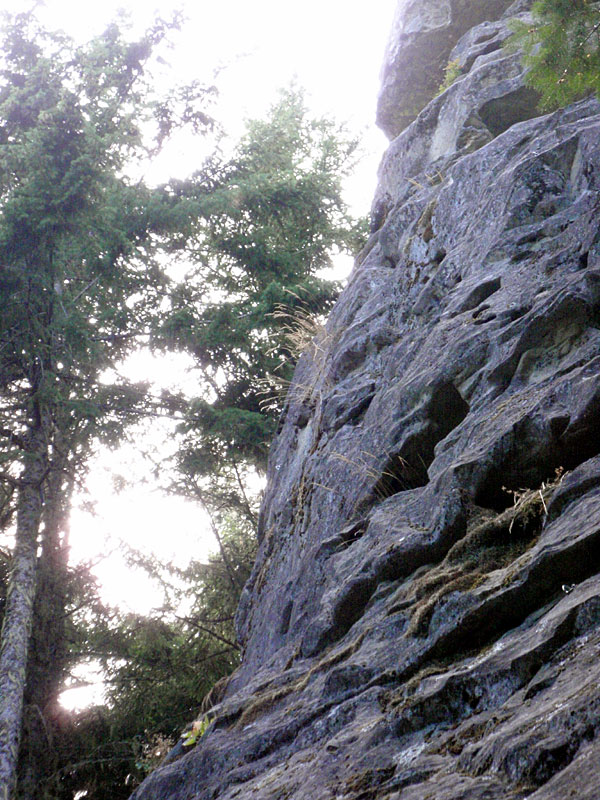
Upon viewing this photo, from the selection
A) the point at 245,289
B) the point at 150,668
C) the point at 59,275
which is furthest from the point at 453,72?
the point at 150,668

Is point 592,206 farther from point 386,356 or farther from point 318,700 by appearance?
point 318,700

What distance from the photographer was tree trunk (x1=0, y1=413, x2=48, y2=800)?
29.0 ft

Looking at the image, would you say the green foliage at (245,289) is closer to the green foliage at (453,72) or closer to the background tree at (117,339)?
the background tree at (117,339)

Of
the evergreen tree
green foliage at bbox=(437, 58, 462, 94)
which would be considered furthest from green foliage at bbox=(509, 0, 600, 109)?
the evergreen tree

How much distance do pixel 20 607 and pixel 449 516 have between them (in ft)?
25.1

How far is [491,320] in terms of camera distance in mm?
5469

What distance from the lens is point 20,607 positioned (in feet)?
32.3

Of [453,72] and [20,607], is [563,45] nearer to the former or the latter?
[453,72]

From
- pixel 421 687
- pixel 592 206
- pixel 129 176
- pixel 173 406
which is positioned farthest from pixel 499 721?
pixel 129 176

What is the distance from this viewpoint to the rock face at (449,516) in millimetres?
2852

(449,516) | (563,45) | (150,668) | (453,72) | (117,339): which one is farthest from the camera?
(117,339)

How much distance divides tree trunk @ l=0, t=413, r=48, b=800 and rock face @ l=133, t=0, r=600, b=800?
376 cm

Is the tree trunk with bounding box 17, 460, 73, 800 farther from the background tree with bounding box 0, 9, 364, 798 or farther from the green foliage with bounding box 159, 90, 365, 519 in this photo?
the green foliage with bounding box 159, 90, 365, 519

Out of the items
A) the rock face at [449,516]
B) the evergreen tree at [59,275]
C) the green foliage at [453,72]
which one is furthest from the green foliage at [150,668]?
the green foliage at [453,72]
